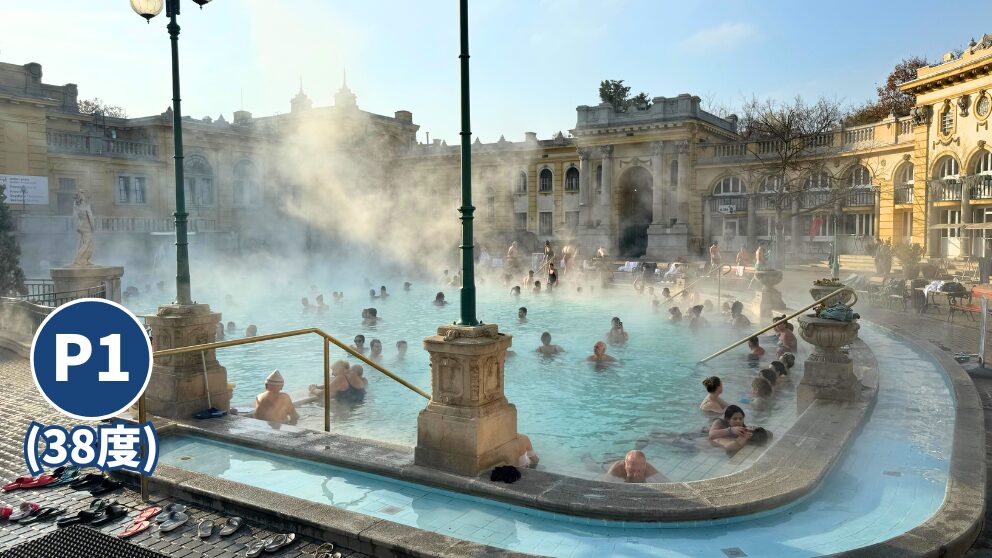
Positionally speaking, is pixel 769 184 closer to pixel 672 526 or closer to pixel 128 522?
pixel 672 526

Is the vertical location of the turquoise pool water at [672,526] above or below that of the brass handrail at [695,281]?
below

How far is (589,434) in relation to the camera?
9625 mm

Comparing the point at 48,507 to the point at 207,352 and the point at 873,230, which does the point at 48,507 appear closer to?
the point at 207,352

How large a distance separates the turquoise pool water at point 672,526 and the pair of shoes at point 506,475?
0.22 m

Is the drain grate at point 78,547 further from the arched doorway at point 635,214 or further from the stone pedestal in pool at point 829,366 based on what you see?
the arched doorway at point 635,214

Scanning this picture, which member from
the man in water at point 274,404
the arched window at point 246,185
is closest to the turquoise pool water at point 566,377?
the man in water at point 274,404

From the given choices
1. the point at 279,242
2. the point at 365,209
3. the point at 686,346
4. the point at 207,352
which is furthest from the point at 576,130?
the point at 207,352

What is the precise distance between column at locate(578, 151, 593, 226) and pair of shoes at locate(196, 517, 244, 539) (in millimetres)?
34885

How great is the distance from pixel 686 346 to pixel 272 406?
9486 millimetres

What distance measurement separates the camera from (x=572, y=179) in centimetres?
4175

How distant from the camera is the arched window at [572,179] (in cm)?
4159

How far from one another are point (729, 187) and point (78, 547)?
34698 millimetres

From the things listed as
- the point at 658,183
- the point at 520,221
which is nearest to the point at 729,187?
the point at 658,183

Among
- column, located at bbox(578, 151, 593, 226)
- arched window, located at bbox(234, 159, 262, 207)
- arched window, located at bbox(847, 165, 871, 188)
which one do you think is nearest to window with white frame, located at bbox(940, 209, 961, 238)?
arched window, located at bbox(847, 165, 871, 188)
